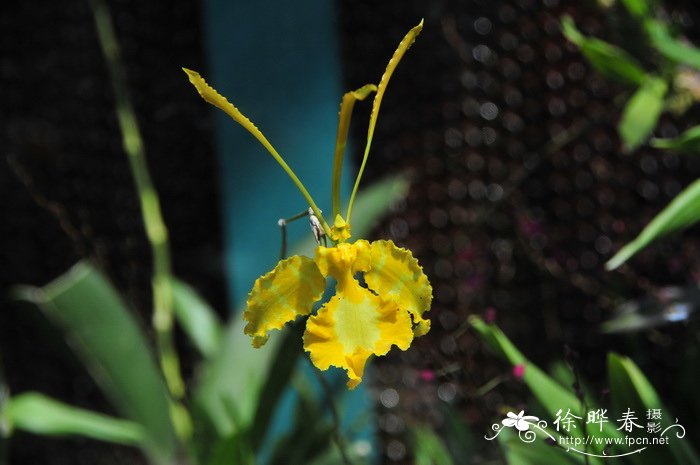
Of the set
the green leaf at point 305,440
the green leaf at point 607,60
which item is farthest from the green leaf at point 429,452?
the green leaf at point 607,60

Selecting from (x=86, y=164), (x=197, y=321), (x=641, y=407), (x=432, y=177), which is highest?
(x=86, y=164)

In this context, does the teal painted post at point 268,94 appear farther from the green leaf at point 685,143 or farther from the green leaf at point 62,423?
the green leaf at point 685,143

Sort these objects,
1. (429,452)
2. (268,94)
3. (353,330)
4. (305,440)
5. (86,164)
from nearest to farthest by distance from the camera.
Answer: (353,330)
(429,452)
(305,440)
(268,94)
(86,164)

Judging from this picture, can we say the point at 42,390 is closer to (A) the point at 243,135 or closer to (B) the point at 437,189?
(A) the point at 243,135

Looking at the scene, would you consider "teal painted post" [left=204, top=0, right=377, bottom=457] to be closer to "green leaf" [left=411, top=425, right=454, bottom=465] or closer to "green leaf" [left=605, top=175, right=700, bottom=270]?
"green leaf" [left=411, top=425, right=454, bottom=465]

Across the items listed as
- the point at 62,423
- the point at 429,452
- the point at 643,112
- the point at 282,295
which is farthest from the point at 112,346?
A: the point at 643,112

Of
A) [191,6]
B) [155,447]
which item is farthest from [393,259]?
[191,6]

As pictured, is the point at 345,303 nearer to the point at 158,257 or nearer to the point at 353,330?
the point at 353,330

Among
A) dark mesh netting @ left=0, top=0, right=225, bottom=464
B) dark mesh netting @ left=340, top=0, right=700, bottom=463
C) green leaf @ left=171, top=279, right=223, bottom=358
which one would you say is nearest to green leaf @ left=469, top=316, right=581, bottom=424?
dark mesh netting @ left=340, top=0, right=700, bottom=463
